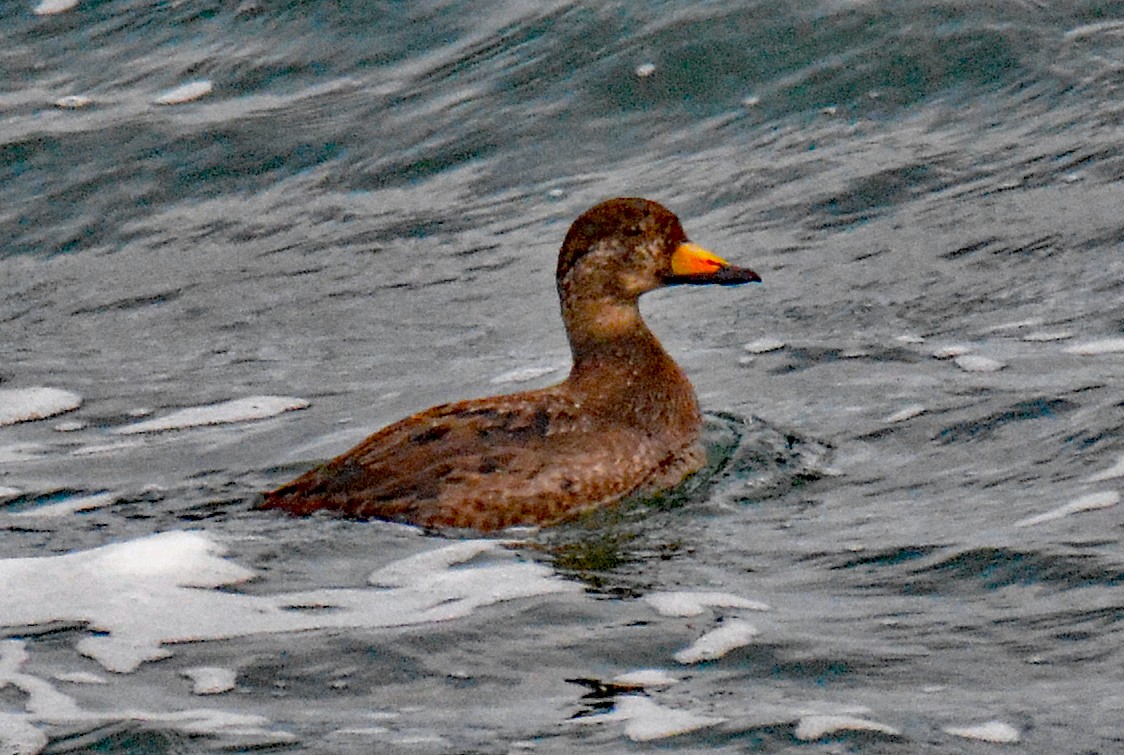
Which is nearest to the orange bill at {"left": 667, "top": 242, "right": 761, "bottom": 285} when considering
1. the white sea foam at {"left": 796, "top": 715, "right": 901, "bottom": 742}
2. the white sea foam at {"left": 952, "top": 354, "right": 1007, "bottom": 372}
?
the white sea foam at {"left": 952, "top": 354, "right": 1007, "bottom": 372}

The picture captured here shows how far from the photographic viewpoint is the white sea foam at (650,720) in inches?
177

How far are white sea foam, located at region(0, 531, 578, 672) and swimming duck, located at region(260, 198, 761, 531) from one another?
0.26m

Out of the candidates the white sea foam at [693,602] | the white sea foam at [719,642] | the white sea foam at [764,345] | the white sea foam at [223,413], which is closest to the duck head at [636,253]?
the white sea foam at [764,345]

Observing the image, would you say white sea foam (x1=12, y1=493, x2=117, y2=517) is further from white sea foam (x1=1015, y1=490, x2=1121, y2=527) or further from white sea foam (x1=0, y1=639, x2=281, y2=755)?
white sea foam (x1=1015, y1=490, x2=1121, y2=527)

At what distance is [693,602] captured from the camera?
17.9ft

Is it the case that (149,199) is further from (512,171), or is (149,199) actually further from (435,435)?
(435,435)

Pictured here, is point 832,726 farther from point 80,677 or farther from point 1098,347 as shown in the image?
point 1098,347

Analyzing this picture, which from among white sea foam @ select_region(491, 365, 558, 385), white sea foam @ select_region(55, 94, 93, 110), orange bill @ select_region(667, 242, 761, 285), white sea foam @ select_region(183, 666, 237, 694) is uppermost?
white sea foam @ select_region(55, 94, 93, 110)

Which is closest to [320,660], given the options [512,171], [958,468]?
[958,468]

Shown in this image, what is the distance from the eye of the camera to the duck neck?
6.93 meters

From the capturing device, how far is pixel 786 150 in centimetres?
1064

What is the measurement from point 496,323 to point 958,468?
3033 millimetres

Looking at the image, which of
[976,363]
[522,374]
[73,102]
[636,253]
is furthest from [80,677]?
[73,102]

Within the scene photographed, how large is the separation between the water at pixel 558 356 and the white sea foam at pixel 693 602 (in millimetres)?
25
